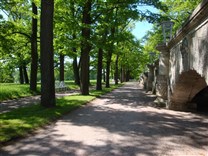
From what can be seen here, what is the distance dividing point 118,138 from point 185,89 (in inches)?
226

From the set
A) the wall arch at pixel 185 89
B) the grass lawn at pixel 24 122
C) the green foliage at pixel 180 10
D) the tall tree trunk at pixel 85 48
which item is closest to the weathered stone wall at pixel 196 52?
the wall arch at pixel 185 89

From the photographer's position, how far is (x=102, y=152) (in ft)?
19.4

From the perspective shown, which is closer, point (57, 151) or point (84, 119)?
point (57, 151)

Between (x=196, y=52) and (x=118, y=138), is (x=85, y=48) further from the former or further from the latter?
(x=118, y=138)

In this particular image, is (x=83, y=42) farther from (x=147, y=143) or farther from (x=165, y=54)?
Result: (x=147, y=143)

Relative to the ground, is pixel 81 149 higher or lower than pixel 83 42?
lower

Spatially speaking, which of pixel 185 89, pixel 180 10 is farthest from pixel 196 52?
pixel 180 10

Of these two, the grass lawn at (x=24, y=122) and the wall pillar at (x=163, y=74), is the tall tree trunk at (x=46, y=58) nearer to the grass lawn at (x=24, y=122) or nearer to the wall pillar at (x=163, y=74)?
the grass lawn at (x=24, y=122)

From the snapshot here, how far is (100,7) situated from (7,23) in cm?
593

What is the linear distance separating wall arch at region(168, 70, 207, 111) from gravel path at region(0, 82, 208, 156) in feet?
4.90

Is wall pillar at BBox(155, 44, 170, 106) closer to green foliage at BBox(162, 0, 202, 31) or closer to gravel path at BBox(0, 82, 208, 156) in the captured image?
gravel path at BBox(0, 82, 208, 156)

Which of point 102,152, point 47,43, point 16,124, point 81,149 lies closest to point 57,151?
point 81,149

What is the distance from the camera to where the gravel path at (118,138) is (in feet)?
19.7

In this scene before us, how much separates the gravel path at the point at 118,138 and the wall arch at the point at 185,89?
4.90ft
